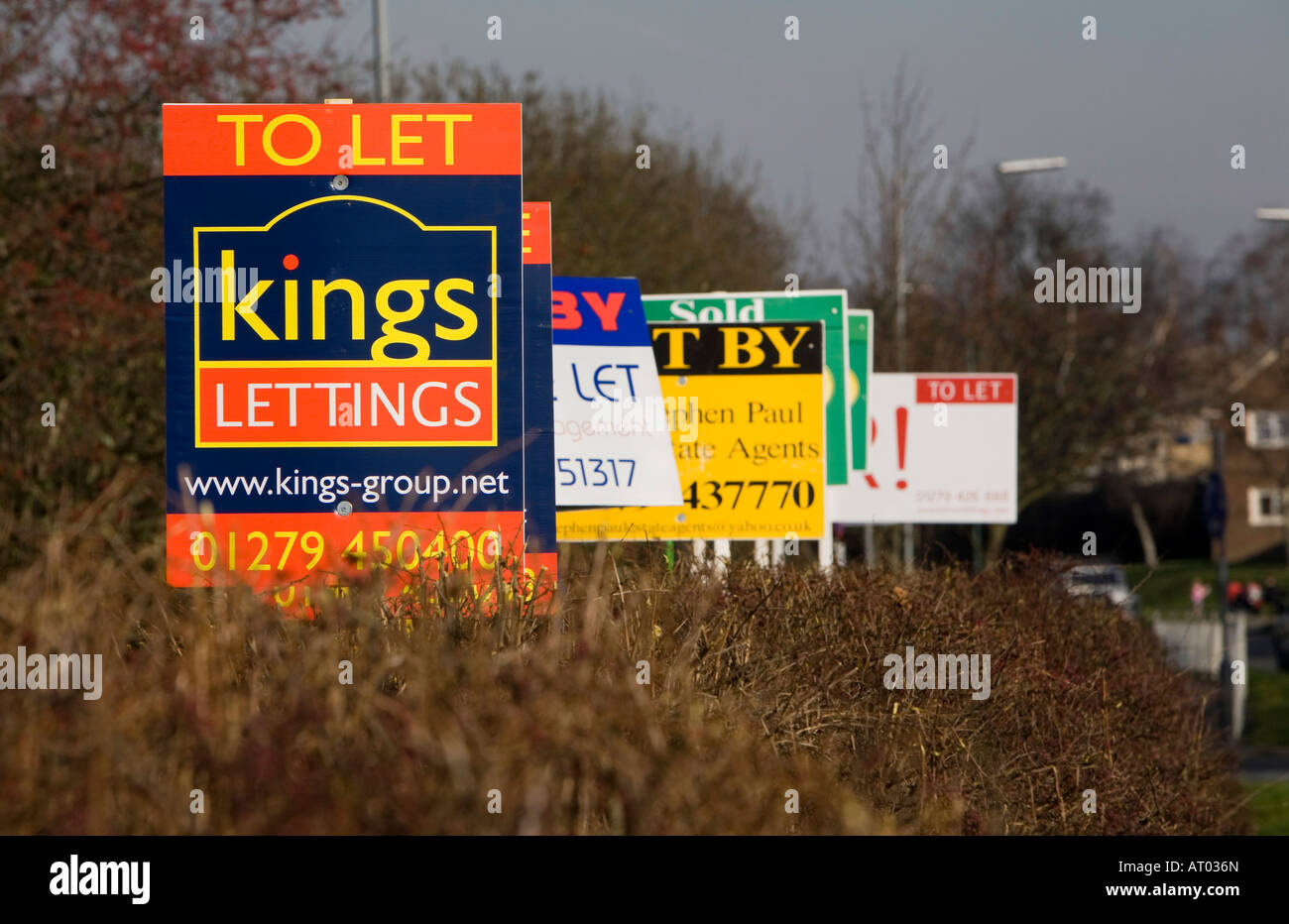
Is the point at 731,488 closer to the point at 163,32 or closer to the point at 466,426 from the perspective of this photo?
the point at 466,426

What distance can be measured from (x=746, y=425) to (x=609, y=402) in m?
1.27

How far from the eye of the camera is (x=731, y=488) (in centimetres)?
1159

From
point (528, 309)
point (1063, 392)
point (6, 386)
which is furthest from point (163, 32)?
point (1063, 392)

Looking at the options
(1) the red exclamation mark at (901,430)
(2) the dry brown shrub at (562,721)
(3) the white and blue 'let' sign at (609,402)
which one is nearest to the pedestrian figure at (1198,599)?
(1) the red exclamation mark at (901,430)

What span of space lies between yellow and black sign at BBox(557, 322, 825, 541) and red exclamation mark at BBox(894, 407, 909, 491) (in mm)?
8335

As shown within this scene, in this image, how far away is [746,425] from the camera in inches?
452

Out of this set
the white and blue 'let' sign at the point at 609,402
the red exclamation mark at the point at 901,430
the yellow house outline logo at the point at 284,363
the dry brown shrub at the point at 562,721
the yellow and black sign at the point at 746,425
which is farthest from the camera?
the red exclamation mark at the point at 901,430

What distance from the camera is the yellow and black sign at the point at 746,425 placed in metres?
11.4

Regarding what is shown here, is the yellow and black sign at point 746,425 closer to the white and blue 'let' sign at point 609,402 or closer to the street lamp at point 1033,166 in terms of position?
the white and blue 'let' sign at point 609,402

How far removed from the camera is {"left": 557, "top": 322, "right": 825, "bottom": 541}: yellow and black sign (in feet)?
37.4

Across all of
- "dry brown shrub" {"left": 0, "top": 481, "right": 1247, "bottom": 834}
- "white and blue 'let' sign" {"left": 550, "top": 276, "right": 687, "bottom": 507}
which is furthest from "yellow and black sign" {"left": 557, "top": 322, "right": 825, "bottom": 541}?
"dry brown shrub" {"left": 0, "top": 481, "right": 1247, "bottom": 834}

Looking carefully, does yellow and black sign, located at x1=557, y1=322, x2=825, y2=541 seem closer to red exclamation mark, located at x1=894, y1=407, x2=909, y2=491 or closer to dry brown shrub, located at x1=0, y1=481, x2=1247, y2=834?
dry brown shrub, located at x1=0, y1=481, x2=1247, y2=834

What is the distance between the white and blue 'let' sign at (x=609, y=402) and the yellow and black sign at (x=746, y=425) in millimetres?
653

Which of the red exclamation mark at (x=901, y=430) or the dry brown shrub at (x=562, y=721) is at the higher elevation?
the red exclamation mark at (x=901, y=430)
